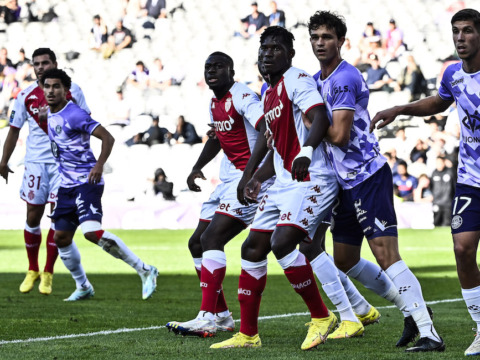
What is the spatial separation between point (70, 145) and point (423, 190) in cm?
1362

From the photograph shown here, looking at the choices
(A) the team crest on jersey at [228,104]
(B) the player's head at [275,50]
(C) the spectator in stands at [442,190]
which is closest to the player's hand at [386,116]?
(B) the player's head at [275,50]

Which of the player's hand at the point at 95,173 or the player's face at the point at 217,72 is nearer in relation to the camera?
the player's face at the point at 217,72

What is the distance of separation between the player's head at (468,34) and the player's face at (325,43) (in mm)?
817

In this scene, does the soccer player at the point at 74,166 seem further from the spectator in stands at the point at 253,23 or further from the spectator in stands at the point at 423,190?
the spectator in stands at the point at 253,23

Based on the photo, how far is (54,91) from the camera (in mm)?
8891

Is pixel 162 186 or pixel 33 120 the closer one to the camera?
pixel 33 120

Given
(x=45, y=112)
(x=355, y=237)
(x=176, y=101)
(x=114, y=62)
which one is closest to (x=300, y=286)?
(x=355, y=237)

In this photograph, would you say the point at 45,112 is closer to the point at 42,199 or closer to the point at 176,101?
the point at 42,199

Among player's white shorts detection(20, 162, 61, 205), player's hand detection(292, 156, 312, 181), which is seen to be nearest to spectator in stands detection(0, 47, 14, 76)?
player's white shorts detection(20, 162, 61, 205)

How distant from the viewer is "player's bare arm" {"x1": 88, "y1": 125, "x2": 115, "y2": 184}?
8.55m

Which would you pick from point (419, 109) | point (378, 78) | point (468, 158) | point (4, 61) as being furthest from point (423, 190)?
point (468, 158)

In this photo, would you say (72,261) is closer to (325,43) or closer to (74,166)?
(74,166)

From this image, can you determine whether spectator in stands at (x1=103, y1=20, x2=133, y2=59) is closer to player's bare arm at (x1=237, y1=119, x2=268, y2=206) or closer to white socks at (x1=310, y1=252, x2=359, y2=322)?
player's bare arm at (x1=237, y1=119, x2=268, y2=206)

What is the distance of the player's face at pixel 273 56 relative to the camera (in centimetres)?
585
